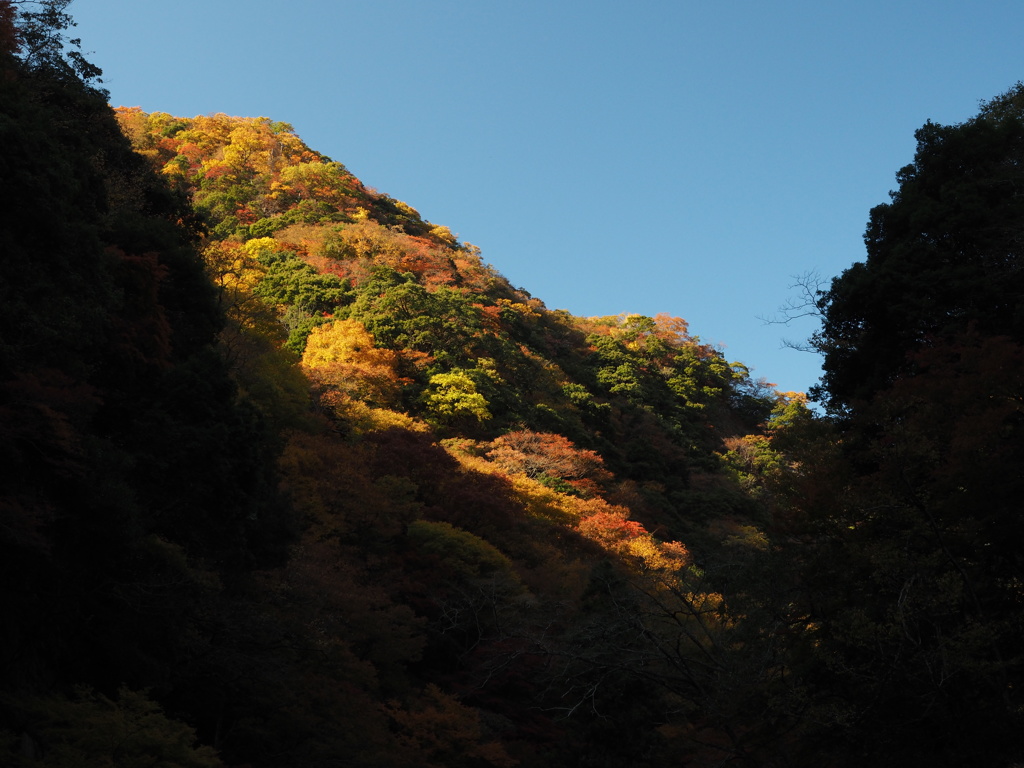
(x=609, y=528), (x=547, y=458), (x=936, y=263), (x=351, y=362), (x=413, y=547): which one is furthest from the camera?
(x=351, y=362)

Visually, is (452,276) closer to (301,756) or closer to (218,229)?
(218,229)

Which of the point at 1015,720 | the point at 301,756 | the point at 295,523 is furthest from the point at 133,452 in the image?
the point at 1015,720

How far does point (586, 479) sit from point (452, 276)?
789 inches

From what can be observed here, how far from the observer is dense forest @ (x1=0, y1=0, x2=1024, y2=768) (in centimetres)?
1027

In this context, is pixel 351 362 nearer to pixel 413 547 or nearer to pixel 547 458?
pixel 547 458

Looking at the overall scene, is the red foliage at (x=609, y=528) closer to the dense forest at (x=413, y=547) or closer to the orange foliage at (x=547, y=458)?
the orange foliage at (x=547, y=458)

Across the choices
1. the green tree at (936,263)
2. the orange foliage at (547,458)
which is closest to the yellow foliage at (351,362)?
the orange foliage at (547,458)

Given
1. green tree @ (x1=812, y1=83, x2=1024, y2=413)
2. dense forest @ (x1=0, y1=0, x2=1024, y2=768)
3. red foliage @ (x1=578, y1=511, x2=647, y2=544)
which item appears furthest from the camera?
red foliage @ (x1=578, y1=511, x2=647, y2=544)

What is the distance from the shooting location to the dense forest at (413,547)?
33.7 ft

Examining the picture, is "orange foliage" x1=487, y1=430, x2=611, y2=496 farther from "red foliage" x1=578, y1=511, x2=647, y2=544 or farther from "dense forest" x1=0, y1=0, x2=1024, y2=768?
"dense forest" x1=0, y1=0, x2=1024, y2=768

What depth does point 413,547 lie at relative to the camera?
76.4ft

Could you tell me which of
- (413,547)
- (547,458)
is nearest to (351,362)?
(547,458)

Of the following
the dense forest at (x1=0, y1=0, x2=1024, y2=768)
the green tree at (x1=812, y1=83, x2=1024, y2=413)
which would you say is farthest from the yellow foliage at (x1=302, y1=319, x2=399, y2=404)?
the green tree at (x1=812, y1=83, x2=1024, y2=413)

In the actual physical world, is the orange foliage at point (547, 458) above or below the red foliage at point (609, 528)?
above
